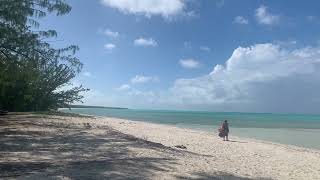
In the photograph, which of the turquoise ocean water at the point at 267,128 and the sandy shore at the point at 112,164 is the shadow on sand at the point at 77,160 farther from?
the turquoise ocean water at the point at 267,128

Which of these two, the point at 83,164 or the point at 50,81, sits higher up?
the point at 50,81

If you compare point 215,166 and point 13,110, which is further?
point 13,110

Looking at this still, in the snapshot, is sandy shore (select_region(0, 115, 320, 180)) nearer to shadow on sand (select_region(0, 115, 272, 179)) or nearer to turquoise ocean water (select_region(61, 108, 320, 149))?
shadow on sand (select_region(0, 115, 272, 179))

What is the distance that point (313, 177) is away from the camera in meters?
13.8

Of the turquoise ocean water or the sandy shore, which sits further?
the turquoise ocean water

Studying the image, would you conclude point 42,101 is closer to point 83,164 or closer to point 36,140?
point 36,140

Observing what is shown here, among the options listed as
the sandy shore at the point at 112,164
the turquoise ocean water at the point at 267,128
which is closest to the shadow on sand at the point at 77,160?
the sandy shore at the point at 112,164

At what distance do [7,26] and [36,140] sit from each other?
412 cm

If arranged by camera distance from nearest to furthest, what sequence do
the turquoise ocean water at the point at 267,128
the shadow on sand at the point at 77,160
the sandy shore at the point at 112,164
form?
1. the shadow on sand at the point at 77,160
2. the sandy shore at the point at 112,164
3. the turquoise ocean water at the point at 267,128

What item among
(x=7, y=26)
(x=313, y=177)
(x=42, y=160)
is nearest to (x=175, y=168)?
(x=42, y=160)

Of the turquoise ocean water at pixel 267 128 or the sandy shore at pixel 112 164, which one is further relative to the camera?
the turquoise ocean water at pixel 267 128

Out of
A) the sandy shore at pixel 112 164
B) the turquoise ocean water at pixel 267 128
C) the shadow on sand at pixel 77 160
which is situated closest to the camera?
the shadow on sand at pixel 77 160

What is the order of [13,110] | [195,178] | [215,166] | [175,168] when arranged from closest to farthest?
[195,178]
[175,168]
[215,166]
[13,110]

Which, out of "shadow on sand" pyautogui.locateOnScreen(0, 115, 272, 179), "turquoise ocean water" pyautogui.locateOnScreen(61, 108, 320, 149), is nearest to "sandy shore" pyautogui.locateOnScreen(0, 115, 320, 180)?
"shadow on sand" pyautogui.locateOnScreen(0, 115, 272, 179)
